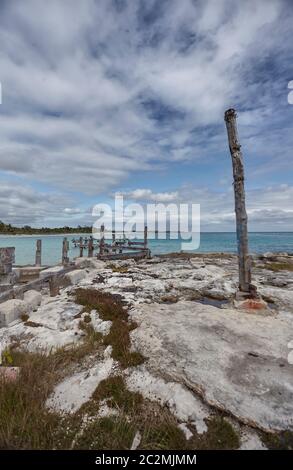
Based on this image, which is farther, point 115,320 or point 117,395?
point 115,320

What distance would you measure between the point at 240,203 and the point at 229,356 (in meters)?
4.98

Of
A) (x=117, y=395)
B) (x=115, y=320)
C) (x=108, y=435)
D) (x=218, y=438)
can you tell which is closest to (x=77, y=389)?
(x=117, y=395)

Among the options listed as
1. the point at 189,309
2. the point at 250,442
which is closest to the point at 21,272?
the point at 189,309

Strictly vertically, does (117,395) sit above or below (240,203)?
below

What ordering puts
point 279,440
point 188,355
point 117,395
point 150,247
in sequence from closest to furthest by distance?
point 279,440, point 117,395, point 188,355, point 150,247

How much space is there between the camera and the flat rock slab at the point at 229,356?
3.45 meters

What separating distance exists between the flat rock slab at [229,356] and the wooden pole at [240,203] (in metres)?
1.29

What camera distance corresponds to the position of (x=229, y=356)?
4727 millimetres

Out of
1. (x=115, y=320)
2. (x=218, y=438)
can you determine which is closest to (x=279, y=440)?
(x=218, y=438)

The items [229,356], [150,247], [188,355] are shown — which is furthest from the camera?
[150,247]

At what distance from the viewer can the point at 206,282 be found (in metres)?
12.4

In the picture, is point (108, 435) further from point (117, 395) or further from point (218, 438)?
point (218, 438)
